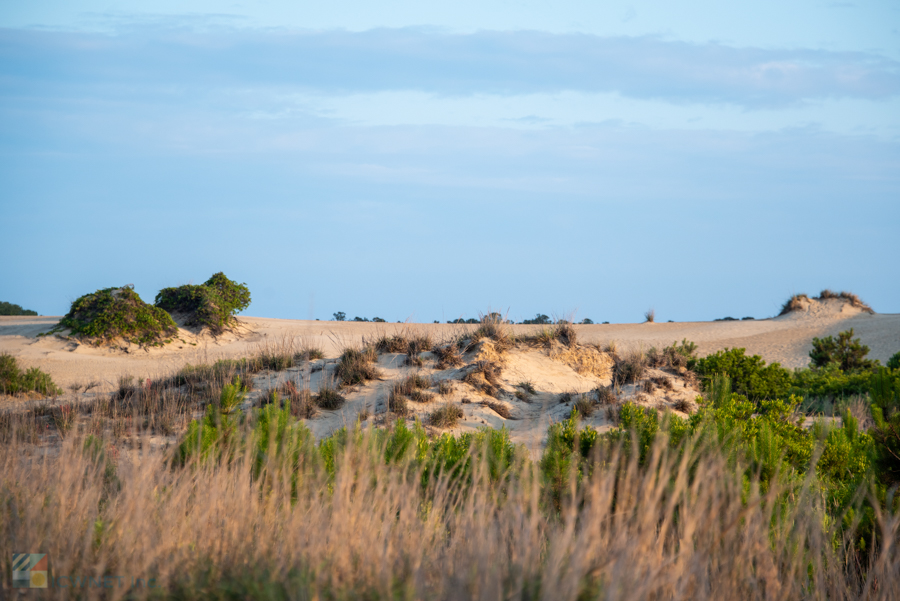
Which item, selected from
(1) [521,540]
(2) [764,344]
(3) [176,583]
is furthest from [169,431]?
(2) [764,344]

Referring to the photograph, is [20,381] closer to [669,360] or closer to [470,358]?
[470,358]

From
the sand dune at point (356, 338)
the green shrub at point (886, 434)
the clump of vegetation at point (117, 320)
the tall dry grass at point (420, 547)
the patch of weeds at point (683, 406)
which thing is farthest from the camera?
the clump of vegetation at point (117, 320)

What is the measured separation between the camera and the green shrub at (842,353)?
61.9ft

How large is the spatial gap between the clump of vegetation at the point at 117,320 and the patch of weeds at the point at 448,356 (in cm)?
1217

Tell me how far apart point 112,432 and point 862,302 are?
36.9 m

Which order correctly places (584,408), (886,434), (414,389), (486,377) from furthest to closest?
(486,377) → (414,389) → (584,408) → (886,434)

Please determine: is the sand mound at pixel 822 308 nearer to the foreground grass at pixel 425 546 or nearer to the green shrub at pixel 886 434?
the green shrub at pixel 886 434

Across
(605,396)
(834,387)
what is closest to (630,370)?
(605,396)

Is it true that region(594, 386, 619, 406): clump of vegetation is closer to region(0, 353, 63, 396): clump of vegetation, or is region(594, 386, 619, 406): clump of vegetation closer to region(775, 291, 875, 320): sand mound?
region(0, 353, 63, 396): clump of vegetation

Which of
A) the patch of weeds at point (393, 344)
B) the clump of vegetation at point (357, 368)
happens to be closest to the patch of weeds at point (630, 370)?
the patch of weeds at point (393, 344)

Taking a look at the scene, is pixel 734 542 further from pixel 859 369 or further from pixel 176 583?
pixel 859 369

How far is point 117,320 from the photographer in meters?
20.2

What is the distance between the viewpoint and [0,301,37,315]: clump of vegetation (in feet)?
111

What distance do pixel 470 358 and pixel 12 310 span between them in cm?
3221
